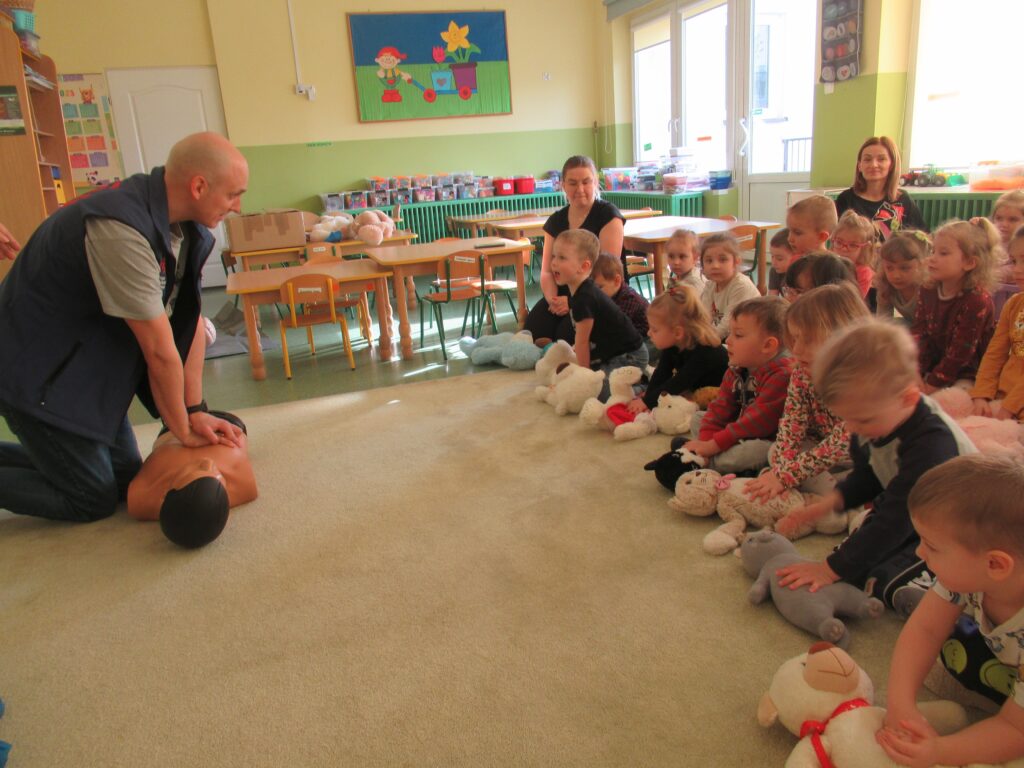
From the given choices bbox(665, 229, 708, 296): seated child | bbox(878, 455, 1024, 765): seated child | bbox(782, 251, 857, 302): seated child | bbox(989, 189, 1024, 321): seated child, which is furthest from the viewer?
bbox(665, 229, 708, 296): seated child

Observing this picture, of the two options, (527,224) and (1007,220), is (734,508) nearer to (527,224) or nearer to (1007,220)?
(1007,220)

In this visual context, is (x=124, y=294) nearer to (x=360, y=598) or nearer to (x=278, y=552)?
(x=278, y=552)

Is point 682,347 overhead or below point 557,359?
overhead

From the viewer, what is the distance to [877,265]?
10.9 feet

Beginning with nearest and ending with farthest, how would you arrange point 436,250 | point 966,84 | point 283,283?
point 283,283
point 436,250
point 966,84

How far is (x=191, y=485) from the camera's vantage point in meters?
2.25

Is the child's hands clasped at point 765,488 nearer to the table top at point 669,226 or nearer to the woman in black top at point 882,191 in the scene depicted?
the woman in black top at point 882,191

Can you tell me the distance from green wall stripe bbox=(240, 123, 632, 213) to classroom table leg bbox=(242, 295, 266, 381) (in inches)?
176

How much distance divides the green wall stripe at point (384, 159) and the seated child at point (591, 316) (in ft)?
19.0

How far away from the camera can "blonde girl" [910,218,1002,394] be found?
8.62 feet

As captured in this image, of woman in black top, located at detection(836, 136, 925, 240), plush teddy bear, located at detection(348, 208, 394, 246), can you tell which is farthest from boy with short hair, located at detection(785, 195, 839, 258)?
plush teddy bear, located at detection(348, 208, 394, 246)

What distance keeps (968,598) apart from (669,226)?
4.43m

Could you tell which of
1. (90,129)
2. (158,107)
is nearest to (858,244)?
(158,107)

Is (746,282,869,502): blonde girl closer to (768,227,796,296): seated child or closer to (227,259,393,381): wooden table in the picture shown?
(768,227,796,296): seated child
